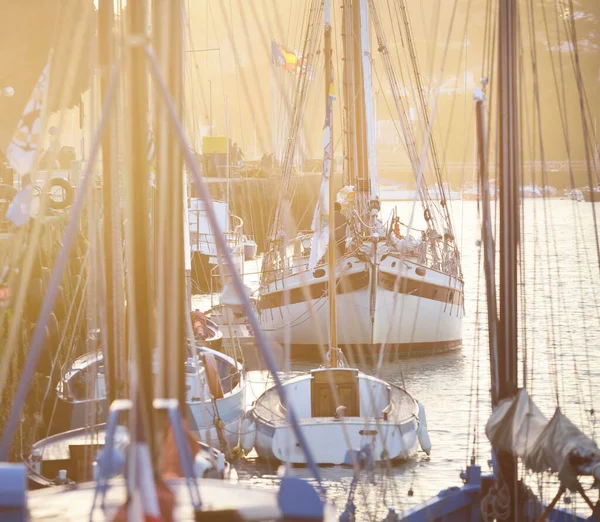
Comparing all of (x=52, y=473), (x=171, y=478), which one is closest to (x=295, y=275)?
(x=52, y=473)

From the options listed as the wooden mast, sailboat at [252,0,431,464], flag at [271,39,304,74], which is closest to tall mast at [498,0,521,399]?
sailboat at [252,0,431,464]

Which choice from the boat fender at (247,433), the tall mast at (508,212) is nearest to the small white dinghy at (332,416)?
the boat fender at (247,433)

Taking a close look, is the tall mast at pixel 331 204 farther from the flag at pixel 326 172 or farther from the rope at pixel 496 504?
the rope at pixel 496 504

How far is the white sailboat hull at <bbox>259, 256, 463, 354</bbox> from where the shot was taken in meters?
27.5

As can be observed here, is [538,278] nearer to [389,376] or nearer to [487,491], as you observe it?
[389,376]

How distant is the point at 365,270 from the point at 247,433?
11010 millimetres

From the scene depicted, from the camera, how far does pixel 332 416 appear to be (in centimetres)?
1639

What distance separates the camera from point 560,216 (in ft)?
392

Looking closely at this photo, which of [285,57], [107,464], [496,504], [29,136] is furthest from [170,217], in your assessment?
[285,57]

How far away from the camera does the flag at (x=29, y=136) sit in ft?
43.2

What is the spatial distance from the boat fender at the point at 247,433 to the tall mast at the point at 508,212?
7453 mm

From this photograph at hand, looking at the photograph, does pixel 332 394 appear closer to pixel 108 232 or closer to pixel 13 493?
pixel 108 232

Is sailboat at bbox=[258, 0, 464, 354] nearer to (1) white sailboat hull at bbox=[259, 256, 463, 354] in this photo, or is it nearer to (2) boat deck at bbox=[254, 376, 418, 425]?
(1) white sailboat hull at bbox=[259, 256, 463, 354]

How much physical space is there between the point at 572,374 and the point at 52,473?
665 inches
